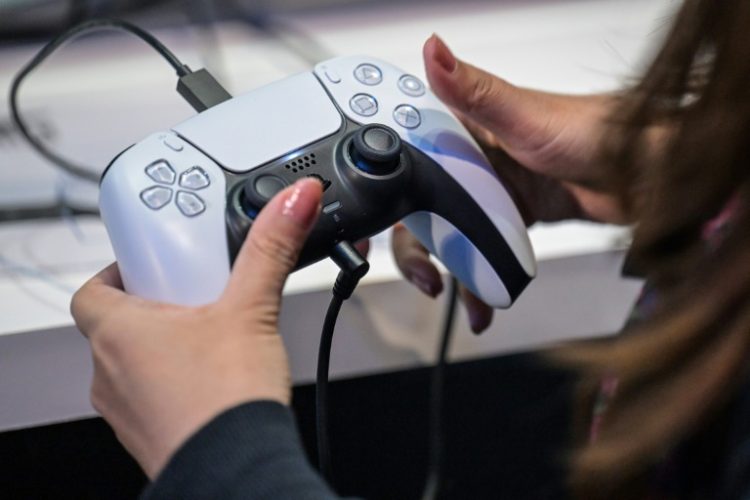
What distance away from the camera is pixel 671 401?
16.6 inches

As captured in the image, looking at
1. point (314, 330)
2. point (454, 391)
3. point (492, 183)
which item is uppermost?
point (492, 183)

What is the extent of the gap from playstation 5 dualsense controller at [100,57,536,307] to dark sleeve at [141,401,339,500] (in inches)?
2.6

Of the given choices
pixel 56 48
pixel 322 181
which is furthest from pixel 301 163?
pixel 56 48

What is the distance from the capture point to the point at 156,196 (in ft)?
1.29

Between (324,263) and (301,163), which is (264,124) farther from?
(324,263)

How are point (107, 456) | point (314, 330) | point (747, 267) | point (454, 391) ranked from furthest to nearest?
point (454, 391) < point (107, 456) < point (314, 330) < point (747, 267)

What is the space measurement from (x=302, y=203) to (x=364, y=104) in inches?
4.1

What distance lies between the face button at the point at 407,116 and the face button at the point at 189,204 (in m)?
0.12

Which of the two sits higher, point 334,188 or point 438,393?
point 334,188

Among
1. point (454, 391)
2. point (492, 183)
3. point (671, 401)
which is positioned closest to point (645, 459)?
point (671, 401)

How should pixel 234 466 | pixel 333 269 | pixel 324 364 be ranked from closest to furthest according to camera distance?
pixel 234 466 < pixel 324 364 < pixel 333 269

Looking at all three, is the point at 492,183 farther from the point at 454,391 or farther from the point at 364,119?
the point at 454,391

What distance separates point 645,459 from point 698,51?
0.21 metres

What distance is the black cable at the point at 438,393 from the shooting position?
0.57 meters
